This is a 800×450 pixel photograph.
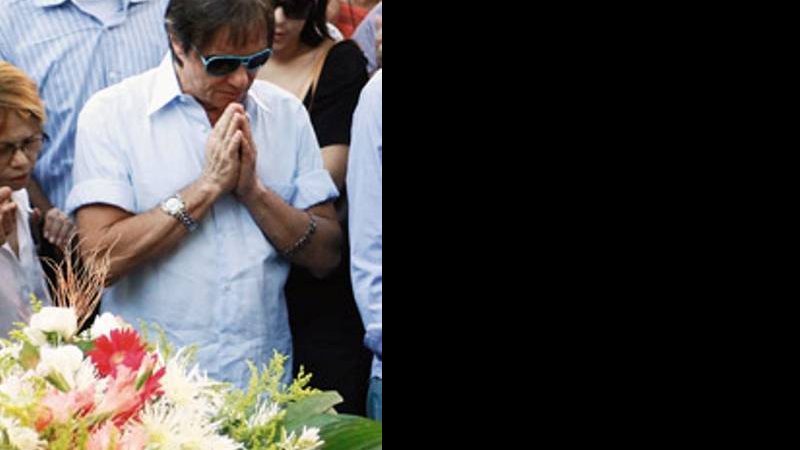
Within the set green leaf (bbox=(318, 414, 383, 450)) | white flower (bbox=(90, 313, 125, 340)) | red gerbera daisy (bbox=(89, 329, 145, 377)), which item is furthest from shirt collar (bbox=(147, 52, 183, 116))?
green leaf (bbox=(318, 414, 383, 450))

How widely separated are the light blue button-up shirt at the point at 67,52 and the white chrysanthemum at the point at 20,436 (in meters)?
1.92

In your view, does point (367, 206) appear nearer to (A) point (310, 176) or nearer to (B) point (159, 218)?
(A) point (310, 176)

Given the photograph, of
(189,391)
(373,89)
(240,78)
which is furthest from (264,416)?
(373,89)

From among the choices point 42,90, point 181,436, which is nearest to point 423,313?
point 181,436

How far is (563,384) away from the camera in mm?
706

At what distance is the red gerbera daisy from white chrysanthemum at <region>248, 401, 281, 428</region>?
5.7 inches

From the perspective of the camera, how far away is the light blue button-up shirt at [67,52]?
3467 millimetres

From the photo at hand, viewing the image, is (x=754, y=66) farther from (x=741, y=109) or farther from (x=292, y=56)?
(x=292, y=56)

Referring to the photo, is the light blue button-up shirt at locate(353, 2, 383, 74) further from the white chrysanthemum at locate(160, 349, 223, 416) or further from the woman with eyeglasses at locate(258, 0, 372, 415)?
the white chrysanthemum at locate(160, 349, 223, 416)


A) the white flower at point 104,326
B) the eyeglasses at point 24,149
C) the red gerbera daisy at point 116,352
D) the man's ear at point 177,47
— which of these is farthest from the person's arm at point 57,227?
the red gerbera daisy at point 116,352

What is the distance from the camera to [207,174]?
131 inches

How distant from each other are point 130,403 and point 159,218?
1.66 meters

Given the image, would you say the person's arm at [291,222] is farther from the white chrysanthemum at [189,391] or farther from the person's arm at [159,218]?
the white chrysanthemum at [189,391]

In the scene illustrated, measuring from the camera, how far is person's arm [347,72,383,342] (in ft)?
11.2
